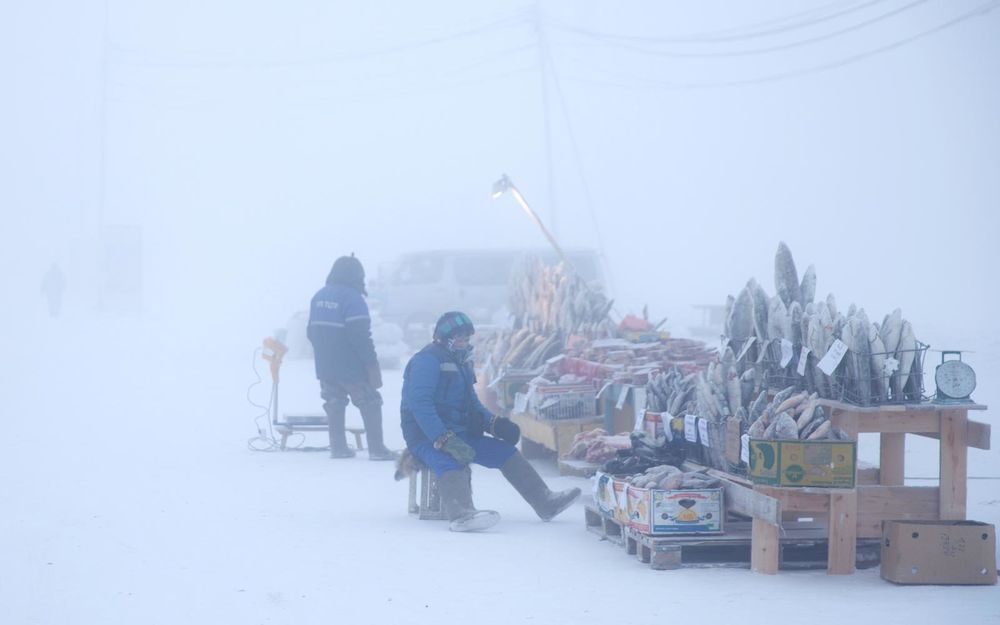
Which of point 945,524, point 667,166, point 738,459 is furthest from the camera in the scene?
point 667,166

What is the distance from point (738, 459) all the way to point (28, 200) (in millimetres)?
72416

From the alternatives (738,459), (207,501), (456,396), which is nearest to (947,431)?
(738,459)

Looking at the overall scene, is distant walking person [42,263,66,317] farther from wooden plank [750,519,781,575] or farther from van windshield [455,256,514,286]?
wooden plank [750,519,781,575]

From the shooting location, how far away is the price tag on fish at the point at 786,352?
7.41 metres

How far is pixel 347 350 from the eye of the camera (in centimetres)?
1141

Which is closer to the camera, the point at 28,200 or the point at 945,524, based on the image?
the point at 945,524

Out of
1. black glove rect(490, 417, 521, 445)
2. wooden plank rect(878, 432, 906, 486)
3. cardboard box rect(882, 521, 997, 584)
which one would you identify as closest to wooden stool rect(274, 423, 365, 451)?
black glove rect(490, 417, 521, 445)

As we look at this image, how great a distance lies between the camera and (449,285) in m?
26.6

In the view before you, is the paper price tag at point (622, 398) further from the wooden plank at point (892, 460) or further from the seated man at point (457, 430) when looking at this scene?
the wooden plank at point (892, 460)

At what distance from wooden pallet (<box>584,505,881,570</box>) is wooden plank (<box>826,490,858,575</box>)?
0.16m

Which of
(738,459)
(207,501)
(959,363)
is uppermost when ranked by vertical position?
Result: (959,363)

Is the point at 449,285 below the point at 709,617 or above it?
above

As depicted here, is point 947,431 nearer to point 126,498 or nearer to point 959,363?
point 959,363

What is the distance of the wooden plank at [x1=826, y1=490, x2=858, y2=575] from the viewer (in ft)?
21.6
